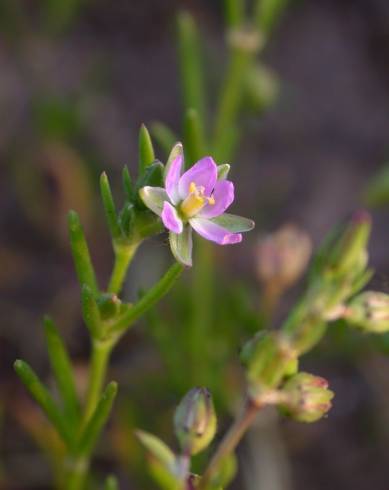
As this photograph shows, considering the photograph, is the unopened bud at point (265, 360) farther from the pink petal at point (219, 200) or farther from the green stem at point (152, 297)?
the pink petal at point (219, 200)

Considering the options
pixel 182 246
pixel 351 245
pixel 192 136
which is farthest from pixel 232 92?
pixel 351 245

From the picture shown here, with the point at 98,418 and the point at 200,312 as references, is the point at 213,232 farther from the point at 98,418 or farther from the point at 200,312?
the point at 200,312

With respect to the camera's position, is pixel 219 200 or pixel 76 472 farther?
pixel 76 472

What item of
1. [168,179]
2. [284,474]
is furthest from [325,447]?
[168,179]

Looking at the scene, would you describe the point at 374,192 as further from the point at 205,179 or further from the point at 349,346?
the point at 205,179

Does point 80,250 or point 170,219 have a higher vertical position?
point 170,219

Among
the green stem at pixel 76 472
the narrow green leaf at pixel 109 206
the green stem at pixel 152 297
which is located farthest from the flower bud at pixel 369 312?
the green stem at pixel 76 472

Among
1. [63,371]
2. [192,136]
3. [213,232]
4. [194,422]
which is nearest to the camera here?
[194,422]
